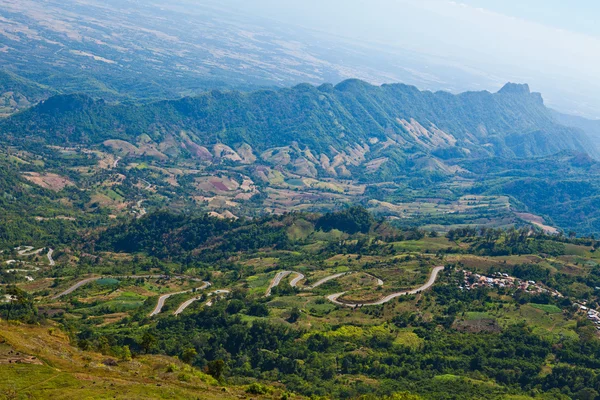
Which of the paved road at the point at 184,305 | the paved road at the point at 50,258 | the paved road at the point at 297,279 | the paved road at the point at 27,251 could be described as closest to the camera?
the paved road at the point at 184,305

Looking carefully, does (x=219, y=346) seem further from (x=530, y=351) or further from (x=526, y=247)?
(x=526, y=247)

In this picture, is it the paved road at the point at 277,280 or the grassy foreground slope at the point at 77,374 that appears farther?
the paved road at the point at 277,280

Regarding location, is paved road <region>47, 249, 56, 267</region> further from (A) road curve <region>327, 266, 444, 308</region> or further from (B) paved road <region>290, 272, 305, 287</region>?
(A) road curve <region>327, 266, 444, 308</region>

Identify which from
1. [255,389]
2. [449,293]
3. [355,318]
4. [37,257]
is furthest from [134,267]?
[255,389]

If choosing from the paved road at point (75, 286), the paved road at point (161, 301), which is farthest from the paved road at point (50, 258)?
the paved road at point (161, 301)

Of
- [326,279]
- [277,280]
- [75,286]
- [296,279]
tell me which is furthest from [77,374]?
[326,279]

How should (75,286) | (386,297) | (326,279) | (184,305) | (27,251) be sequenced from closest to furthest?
1. (184,305)
2. (386,297)
3. (75,286)
4. (326,279)
5. (27,251)

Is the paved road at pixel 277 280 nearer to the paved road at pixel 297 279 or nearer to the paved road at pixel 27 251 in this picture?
the paved road at pixel 297 279

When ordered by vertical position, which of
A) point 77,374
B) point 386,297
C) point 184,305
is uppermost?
point 77,374

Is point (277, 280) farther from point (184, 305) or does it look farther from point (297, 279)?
point (184, 305)

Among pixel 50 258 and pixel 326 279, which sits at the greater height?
pixel 326 279

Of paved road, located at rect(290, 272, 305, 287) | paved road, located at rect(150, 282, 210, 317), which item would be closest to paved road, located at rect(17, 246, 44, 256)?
paved road, located at rect(150, 282, 210, 317)

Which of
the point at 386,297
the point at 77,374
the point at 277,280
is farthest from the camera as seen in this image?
the point at 277,280
